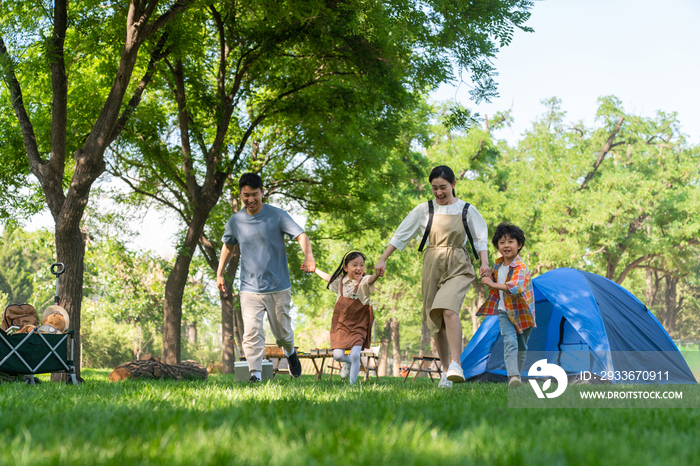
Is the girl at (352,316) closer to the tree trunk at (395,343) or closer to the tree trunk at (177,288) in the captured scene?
the tree trunk at (177,288)

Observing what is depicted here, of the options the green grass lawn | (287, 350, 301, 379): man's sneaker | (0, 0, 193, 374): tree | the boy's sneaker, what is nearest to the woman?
the boy's sneaker

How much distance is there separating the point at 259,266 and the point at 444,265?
2158 mm

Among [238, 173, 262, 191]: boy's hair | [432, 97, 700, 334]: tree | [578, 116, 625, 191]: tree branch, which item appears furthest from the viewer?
[578, 116, 625, 191]: tree branch

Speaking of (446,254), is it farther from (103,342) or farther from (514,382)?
(103,342)

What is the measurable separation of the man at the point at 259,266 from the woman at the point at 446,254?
1.22m

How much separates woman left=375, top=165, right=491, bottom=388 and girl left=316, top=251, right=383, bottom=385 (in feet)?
3.16

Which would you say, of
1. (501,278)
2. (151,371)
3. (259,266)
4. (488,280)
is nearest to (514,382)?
(488,280)

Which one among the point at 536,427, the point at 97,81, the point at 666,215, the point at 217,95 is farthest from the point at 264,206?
the point at 666,215

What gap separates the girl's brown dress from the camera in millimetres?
7336

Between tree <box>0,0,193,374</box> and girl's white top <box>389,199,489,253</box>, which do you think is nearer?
girl's white top <box>389,199,489,253</box>

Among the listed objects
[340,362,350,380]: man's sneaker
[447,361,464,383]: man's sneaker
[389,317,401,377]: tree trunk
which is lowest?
[389,317,401,377]: tree trunk

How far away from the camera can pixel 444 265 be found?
20.9 ft

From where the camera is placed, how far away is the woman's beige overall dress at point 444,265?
20.6 feet

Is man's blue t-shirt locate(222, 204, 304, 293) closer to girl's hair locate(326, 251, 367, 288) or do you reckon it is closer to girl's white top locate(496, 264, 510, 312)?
girl's hair locate(326, 251, 367, 288)
